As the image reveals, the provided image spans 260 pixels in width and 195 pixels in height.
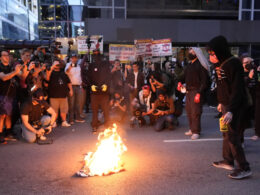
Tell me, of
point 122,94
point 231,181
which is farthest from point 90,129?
point 231,181

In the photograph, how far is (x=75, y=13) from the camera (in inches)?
878

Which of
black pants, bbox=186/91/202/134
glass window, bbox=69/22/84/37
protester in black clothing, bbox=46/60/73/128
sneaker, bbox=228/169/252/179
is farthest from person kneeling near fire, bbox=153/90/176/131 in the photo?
glass window, bbox=69/22/84/37

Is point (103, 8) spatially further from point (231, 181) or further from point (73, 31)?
point (231, 181)

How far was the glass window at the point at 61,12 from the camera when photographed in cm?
2409

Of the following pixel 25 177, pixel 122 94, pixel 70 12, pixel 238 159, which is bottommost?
pixel 25 177

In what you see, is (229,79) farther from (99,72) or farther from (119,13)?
(119,13)

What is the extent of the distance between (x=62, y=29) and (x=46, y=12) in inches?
190

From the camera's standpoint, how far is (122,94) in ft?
30.5

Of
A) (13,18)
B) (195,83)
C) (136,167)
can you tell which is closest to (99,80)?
(195,83)

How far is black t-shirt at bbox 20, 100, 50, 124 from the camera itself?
19.8 feet

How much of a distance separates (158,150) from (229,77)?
233 centimetres

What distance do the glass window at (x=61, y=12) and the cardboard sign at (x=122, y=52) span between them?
42.2ft

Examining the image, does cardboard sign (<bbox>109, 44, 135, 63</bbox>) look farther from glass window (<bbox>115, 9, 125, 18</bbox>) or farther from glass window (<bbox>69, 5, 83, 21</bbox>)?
glass window (<bbox>69, 5, 83, 21</bbox>)

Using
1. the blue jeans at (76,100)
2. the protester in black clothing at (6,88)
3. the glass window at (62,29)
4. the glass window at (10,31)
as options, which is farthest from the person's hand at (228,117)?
the glass window at (10,31)
